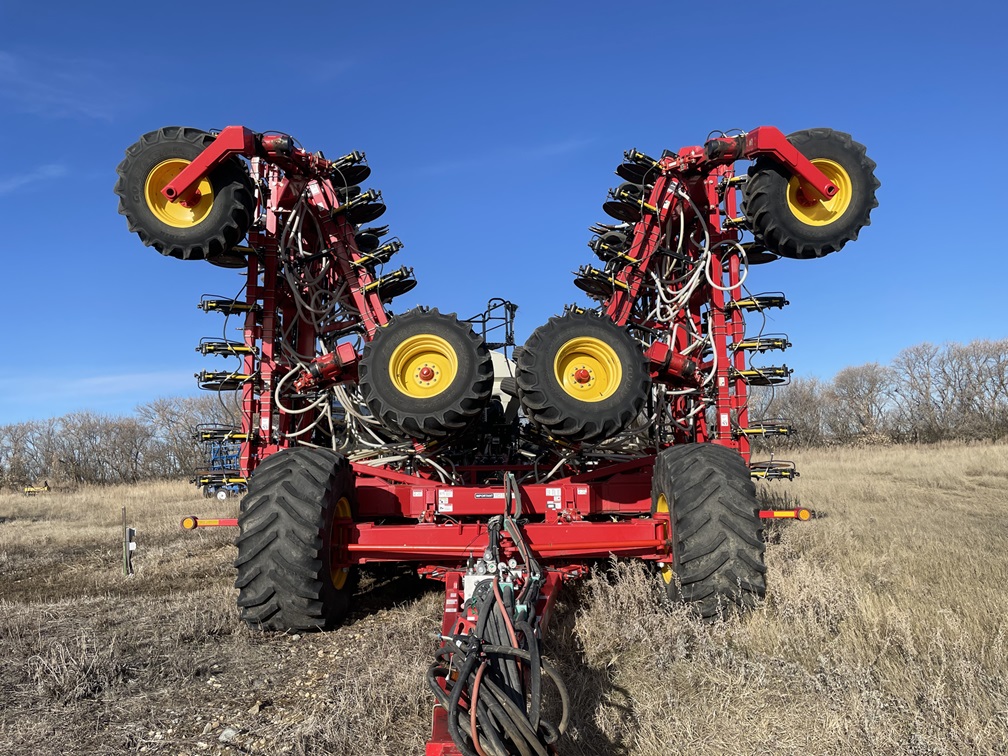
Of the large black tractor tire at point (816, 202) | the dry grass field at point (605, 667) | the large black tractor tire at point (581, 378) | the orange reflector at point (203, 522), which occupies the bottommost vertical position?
the dry grass field at point (605, 667)

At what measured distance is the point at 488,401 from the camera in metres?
5.05

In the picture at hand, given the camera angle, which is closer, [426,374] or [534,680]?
[534,680]

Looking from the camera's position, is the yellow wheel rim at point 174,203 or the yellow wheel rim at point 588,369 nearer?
the yellow wheel rim at point 588,369

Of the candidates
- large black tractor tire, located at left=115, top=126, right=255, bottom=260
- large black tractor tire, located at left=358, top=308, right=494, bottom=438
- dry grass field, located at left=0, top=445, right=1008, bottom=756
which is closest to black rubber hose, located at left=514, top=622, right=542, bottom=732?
dry grass field, located at left=0, top=445, right=1008, bottom=756

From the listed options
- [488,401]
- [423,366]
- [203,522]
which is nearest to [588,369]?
[488,401]

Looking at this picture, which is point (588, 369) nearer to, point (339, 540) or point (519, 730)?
point (339, 540)

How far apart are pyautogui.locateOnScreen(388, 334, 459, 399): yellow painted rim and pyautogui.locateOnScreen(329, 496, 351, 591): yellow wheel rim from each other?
3.44ft

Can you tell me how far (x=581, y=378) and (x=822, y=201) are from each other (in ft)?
8.95

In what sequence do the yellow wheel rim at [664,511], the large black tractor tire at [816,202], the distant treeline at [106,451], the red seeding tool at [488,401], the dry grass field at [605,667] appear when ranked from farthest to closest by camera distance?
the distant treeline at [106,451] → the large black tractor tire at [816,202] → the yellow wheel rim at [664,511] → the red seeding tool at [488,401] → the dry grass field at [605,667]

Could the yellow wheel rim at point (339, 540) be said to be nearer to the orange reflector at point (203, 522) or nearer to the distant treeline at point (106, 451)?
the orange reflector at point (203, 522)

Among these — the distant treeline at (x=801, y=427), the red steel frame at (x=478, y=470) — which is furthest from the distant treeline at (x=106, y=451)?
the red steel frame at (x=478, y=470)

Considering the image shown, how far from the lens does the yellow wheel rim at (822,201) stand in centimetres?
576

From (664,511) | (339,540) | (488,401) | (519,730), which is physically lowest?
A: (519,730)

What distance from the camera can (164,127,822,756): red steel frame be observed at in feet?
16.0
